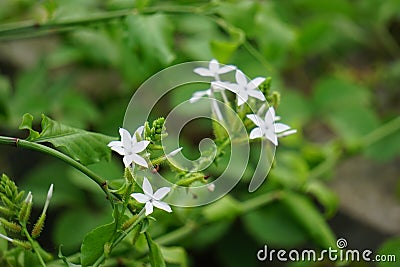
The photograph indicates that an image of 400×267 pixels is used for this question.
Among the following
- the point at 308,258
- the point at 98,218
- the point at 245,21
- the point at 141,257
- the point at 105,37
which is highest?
the point at 105,37

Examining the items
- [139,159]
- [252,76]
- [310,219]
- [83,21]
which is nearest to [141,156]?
[139,159]

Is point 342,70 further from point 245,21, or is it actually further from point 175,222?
point 175,222

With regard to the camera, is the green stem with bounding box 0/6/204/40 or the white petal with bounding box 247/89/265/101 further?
the green stem with bounding box 0/6/204/40

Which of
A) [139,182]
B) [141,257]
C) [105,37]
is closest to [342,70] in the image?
[105,37]

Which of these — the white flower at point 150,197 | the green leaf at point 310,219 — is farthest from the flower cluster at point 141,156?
the green leaf at point 310,219

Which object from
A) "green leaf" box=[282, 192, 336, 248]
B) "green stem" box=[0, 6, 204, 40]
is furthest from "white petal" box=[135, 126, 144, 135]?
"green leaf" box=[282, 192, 336, 248]

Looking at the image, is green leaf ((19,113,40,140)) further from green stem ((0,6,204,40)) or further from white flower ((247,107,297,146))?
green stem ((0,6,204,40))

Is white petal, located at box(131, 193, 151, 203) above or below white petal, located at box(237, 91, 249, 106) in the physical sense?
below
